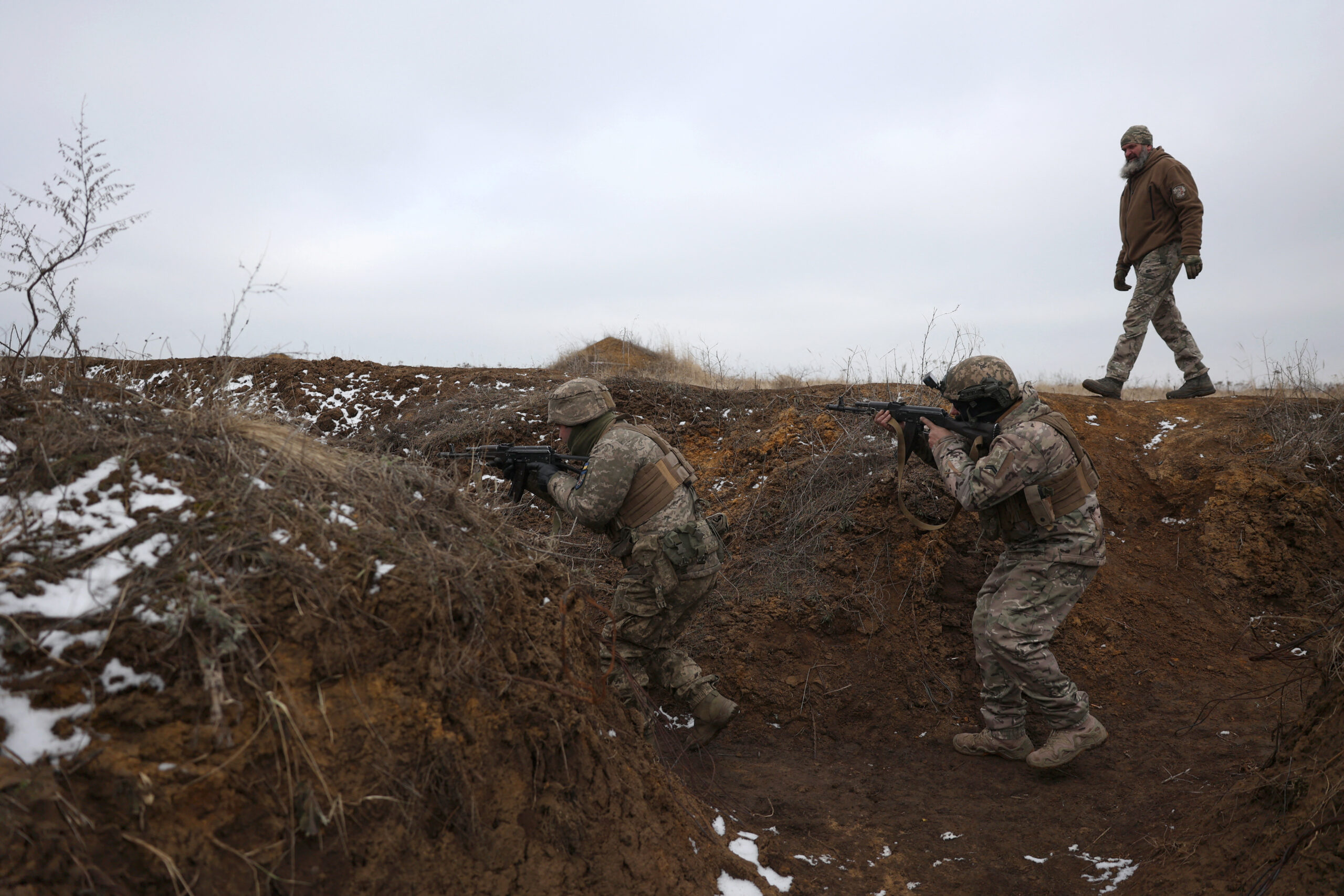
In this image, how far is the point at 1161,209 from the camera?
22.8 feet

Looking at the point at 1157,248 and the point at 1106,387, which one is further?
the point at 1106,387

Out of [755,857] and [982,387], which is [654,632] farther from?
[982,387]

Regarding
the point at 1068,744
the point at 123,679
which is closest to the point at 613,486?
the point at 123,679

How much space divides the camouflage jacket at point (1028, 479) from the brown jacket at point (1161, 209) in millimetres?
3639

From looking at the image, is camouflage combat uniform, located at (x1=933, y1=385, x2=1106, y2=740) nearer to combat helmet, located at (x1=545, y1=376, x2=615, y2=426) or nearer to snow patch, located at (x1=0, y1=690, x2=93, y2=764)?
combat helmet, located at (x1=545, y1=376, x2=615, y2=426)

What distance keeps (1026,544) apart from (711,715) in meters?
2.00

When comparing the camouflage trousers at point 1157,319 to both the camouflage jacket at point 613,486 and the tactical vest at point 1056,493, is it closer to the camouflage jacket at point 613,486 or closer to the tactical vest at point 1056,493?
the tactical vest at point 1056,493

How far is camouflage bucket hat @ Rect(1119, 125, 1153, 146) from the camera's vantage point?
23.2 feet

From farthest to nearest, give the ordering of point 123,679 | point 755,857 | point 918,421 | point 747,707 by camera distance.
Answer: point 747,707, point 918,421, point 755,857, point 123,679

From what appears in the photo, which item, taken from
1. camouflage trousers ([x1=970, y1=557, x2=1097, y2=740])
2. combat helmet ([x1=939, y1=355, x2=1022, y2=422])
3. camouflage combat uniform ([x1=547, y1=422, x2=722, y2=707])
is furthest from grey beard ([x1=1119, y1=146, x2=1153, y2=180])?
camouflage combat uniform ([x1=547, y1=422, x2=722, y2=707])

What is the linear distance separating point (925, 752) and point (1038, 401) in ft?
7.27

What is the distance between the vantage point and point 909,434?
480cm

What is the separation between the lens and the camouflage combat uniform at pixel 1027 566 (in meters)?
4.19

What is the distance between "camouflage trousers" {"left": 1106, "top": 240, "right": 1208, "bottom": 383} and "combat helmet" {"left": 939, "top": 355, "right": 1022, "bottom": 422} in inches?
137
